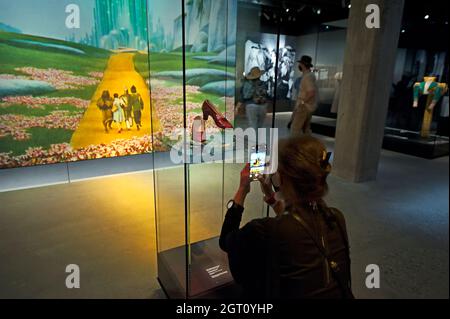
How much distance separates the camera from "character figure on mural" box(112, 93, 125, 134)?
14.1 feet

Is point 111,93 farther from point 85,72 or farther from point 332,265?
point 332,265

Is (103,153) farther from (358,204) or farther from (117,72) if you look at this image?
(358,204)

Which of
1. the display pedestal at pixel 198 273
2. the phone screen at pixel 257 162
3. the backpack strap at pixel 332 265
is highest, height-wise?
the phone screen at pixel 257 162

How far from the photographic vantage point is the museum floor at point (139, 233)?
6.68 ft

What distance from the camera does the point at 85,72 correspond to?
4.01 m

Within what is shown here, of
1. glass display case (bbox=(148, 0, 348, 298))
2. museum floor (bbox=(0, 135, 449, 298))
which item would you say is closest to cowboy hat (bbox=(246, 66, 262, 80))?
glass display case (bbox=(148, 0, 348, 298))

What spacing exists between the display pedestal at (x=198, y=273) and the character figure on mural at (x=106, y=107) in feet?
9.07

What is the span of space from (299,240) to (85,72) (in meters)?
3.95

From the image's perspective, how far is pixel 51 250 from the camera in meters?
2.43

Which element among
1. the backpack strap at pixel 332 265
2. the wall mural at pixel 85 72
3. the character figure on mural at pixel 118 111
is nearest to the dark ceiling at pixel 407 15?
the wall mural at pixel 85 72

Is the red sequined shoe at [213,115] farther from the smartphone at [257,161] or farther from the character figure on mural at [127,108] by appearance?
the character figure on mural at [127,108]

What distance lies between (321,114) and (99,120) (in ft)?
21.8
